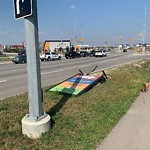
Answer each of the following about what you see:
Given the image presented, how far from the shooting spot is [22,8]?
5398mm

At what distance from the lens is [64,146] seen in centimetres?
497

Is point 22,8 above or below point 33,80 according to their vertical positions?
above

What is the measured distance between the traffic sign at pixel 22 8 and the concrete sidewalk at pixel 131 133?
3.12 meters

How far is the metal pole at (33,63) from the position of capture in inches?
214

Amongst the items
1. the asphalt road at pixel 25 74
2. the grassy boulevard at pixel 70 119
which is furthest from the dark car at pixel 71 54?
the grassy boulevard at pixel 70 119

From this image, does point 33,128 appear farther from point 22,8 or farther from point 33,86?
point 22,8

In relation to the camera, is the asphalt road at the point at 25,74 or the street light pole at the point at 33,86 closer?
the street light pole at the point at 33,86

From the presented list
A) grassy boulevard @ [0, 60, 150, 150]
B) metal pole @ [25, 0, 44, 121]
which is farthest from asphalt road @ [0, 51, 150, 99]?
metal pole @ [25, 0, 44, 121]

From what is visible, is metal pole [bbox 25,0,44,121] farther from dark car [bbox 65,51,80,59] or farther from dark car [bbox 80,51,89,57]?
dark car [bbox 80,51,89,57]

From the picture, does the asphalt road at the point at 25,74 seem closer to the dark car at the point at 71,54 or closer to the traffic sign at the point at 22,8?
the traffic sign at the point at 22,8

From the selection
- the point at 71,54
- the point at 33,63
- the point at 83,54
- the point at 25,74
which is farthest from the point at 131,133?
the point at 83,54

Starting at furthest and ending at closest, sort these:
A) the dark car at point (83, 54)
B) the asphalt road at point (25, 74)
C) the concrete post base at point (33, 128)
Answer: the dark car at point (83, 54) → the asphalt road at point (25, 74) → the concrete post base at point (33, 128)

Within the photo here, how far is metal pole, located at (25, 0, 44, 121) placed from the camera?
17.9 feet

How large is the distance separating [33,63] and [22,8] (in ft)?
3.90
